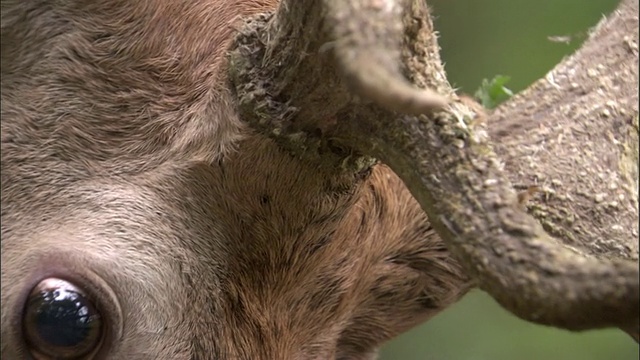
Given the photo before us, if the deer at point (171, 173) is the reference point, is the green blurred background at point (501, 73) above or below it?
above

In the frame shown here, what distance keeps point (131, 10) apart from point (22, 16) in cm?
19

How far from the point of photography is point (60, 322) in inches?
60.2

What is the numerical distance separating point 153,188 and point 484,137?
0.59 meters

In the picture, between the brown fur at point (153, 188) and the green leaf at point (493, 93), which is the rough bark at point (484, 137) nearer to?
the brown fur at point (153, 188)

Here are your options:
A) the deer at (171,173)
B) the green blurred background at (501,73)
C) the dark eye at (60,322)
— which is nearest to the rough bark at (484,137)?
the deer at (171,173)

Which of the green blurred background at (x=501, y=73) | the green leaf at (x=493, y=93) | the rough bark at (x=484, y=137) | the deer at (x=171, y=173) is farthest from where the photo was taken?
the green blurred background at (x=501, y=73)

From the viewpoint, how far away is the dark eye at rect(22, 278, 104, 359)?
5.00 ft

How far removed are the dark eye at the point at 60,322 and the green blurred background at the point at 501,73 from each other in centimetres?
313

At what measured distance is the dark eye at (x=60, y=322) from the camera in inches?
60.0

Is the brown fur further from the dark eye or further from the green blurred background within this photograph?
the green blurred background

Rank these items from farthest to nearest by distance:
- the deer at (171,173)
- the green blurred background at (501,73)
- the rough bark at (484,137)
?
the green blurred background at (501,73), the deer at (171,173), the rough bark at (484,137)

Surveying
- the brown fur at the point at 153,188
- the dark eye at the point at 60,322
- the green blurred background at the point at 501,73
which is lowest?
the dark eye at the point at 60,322

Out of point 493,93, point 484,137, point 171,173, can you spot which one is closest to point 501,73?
point 493,93

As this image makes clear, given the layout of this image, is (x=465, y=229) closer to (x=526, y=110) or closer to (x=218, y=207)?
(x=526, y=110)
